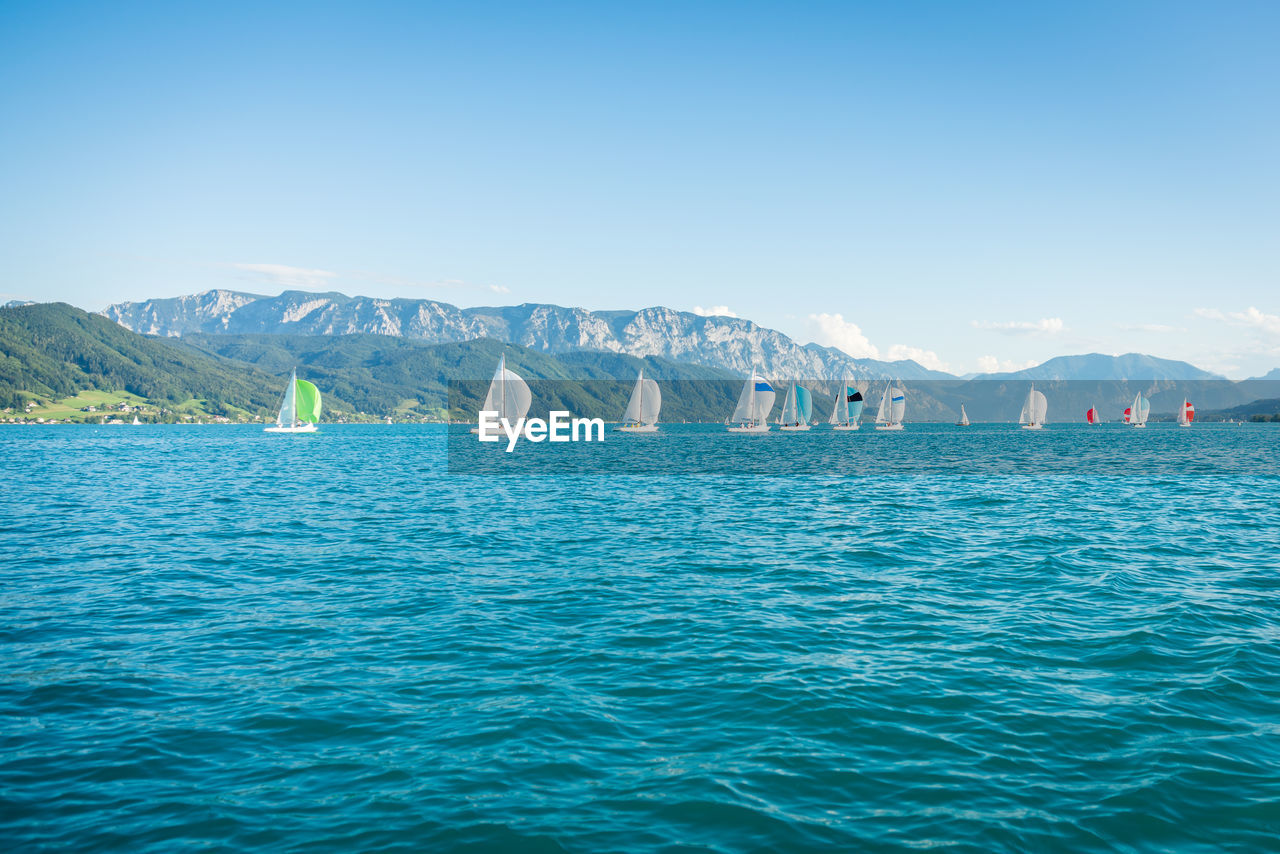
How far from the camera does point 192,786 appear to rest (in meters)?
10.6

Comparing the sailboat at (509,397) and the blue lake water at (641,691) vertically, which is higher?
the sailboat at (509,397)

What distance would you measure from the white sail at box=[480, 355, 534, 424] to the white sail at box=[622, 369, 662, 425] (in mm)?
33069

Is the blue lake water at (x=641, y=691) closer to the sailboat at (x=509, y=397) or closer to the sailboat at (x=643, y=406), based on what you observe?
the sailboat at (x=509, y=397)

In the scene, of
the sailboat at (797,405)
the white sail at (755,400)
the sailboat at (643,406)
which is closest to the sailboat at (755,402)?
the white sail at (755,400)

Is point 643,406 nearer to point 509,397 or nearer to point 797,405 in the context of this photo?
point 509,397

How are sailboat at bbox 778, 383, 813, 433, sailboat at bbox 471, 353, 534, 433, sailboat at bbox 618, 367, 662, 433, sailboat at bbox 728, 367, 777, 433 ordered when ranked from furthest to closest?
sailboat at bbox 778, 383, 813, 433, sailboat at bbox 728, 367, 777, 433, sailboat at bbox 618, 367, 662, 433, sailboat at bbox 471, 353, 534, 433

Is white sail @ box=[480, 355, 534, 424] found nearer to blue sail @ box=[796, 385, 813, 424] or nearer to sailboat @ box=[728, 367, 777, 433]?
sailboat @ box=[728, 367, 777, 433]

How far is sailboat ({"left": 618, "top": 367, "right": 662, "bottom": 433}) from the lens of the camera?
158125 mm

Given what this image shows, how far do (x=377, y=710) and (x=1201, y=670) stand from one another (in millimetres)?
17992

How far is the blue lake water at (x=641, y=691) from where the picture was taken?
965 cm

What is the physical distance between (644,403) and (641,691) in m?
147

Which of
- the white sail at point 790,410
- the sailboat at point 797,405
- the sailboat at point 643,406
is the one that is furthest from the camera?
the white sail at point 790,410

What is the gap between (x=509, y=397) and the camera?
129m

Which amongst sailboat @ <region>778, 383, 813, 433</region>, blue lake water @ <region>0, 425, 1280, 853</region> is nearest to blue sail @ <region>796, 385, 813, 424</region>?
sailboat @ <region>778, 383, 813, 433</region>
